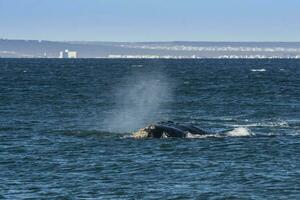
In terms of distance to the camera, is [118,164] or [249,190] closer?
[249,190]

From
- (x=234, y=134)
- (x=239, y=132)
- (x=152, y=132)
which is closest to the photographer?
(x=152, y=132)

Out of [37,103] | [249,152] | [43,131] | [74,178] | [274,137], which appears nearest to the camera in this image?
[74,178]

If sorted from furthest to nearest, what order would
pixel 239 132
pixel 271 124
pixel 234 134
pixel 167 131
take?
1. pixel 271 124
2. pixel 239 132
3. pixel 234 134
4. pixel 167 131

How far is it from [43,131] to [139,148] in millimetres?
10702

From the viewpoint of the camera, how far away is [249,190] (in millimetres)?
30672

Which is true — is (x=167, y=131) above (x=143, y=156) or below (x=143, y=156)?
above

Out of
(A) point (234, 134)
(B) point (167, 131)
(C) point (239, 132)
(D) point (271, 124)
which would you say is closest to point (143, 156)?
(B) point (167, 131)

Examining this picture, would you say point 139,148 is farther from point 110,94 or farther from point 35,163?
point 110,94

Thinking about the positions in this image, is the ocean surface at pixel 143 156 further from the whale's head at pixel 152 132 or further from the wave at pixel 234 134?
the whale's head at pixel 152 132

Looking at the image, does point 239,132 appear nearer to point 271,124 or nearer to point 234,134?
point 234,134

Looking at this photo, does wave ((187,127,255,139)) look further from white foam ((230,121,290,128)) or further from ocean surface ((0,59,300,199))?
white foam ((230,121,290,128))

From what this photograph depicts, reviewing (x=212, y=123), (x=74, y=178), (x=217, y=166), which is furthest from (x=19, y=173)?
(x=212, y=123)

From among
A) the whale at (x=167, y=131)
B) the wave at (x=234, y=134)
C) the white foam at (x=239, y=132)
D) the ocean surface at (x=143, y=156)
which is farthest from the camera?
the white foam at (x=239, y=132)

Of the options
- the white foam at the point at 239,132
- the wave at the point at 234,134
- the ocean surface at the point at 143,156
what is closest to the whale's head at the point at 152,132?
the ocean surface at the point at 143,156
